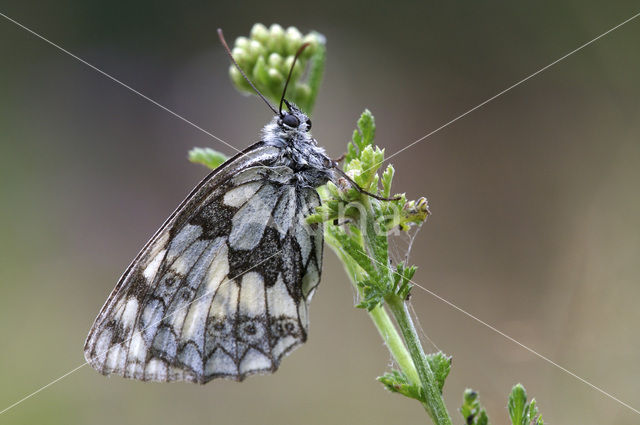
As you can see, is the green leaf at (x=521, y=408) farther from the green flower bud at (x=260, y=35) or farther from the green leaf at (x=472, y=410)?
the green flower bud at (x=260, y=35)

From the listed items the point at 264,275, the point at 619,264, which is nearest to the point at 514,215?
the point at 619,264

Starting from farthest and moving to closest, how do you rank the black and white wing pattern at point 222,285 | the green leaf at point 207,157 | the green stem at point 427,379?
the green leaf at point 207,157
the black and white wing pattern at point 222,285
the green stem at point 427,379

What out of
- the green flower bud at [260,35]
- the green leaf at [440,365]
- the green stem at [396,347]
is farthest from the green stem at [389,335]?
the green flower bud at [260,35]

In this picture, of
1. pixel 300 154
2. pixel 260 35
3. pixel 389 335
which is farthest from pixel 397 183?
pixel 389 335

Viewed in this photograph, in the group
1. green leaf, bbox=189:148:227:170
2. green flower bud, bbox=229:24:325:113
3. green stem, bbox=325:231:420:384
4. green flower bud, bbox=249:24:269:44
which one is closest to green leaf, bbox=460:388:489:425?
green stem, bbox=325:231:420:384

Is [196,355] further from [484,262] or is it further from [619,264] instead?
[484,262]

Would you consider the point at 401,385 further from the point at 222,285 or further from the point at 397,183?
the point at 397,183
